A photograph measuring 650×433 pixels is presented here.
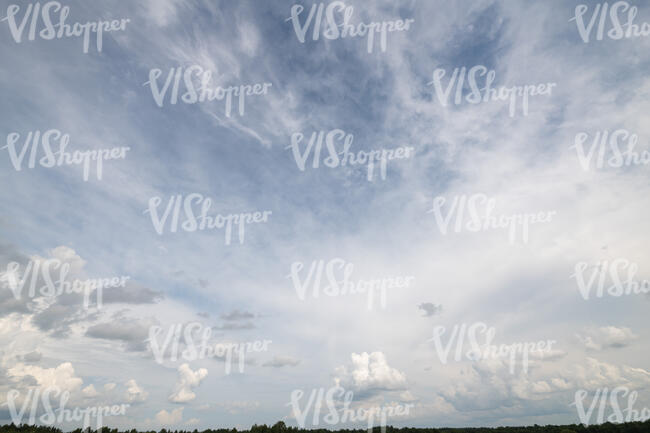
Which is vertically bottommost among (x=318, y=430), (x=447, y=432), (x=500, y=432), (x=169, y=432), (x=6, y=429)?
(x=500, y=432)

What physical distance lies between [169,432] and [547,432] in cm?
10799

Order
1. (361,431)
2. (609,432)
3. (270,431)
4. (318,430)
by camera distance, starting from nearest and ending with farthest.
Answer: (609,432), (270,431), (318,430), (361,431)

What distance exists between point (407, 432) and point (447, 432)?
17147 millimetres

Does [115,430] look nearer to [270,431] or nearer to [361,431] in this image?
[270,431]

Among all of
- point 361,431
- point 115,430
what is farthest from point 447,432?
point 115,430

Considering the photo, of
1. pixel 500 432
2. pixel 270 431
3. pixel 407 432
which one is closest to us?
pixel 270 431

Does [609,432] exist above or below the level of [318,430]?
above

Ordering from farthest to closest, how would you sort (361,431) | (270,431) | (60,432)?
(361,431), (270,431), (60,432)

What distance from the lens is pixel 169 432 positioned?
66938mm

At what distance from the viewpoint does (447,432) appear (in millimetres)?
107875

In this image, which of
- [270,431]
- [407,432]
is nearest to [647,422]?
[407,432]

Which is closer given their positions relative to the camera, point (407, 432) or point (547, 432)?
point (407, 432)

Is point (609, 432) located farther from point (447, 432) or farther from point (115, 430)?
point (115, 430)

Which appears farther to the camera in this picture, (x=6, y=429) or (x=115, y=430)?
(x=115, y=430)
